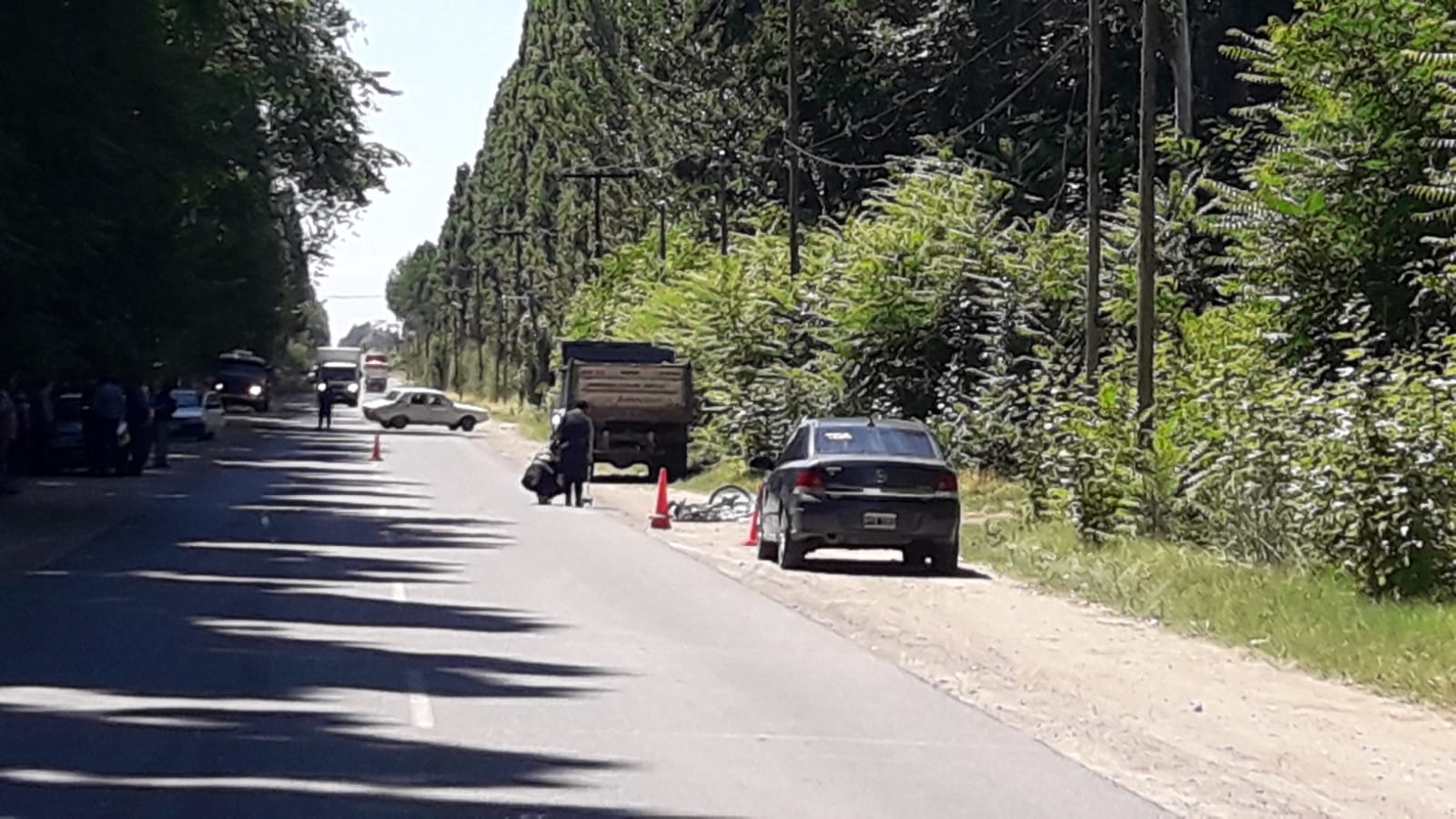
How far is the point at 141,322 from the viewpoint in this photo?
34625 millimetres

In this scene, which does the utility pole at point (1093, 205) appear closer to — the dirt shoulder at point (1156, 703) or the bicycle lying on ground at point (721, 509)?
the bicycle lying on ground at point (721, 509)

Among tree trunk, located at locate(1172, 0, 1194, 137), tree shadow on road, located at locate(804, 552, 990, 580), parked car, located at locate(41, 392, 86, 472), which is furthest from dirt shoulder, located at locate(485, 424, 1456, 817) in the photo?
tree trunk, located at locate(1172, 0, 1194, 137)

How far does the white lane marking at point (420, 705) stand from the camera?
42.0ft

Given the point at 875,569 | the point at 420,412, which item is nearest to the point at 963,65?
the point at 875,569

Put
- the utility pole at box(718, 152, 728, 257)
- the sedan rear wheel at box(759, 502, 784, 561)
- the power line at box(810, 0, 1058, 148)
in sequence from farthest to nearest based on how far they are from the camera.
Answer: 1. the utility pole at box(718, 152, 728, 257)
2. the power line at box(810, 0, 1058, 148)
3. the sedan rear wheel at box(759, 502, 784, 561)

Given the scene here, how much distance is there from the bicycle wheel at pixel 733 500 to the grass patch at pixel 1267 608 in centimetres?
896

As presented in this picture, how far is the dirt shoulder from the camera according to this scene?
1181cm

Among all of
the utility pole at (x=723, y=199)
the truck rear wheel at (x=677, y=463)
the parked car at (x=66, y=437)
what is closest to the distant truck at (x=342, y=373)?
the utility pole at (x=723, y=199)

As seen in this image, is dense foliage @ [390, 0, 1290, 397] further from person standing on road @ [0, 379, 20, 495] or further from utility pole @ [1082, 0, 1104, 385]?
person standing on road @ [0, 379, 20, 495]

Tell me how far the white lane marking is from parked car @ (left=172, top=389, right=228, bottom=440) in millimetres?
A: 46450

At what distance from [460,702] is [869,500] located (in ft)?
35.9

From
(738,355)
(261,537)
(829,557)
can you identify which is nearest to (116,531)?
(261,537)

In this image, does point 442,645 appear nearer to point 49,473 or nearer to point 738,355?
point 49,473

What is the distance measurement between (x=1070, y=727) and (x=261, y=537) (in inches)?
623
